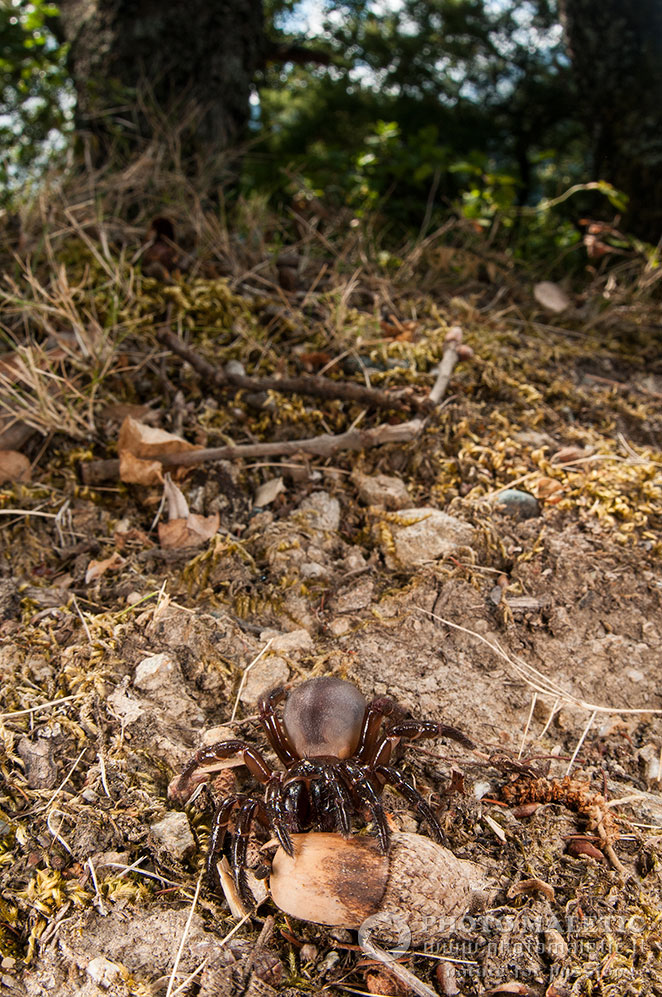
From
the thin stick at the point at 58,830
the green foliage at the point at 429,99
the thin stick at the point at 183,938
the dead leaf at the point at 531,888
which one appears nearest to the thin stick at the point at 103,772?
the thin stick at the point at 58,830

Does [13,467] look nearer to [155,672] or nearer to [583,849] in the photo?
[155,672]

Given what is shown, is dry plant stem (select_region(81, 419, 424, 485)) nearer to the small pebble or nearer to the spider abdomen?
the small pebble

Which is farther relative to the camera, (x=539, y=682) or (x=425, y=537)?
(x=425, y=537)

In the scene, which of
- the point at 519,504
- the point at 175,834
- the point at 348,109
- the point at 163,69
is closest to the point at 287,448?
the point at 519,504

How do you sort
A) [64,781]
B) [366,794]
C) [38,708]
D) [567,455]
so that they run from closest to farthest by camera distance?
[366,794] < [64,781] < [38,708] < [567,455]

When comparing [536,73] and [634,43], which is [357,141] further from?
[634,43]

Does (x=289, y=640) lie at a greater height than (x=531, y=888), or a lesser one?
greater

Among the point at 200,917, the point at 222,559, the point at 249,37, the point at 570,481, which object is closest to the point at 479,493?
the point at 570,481
